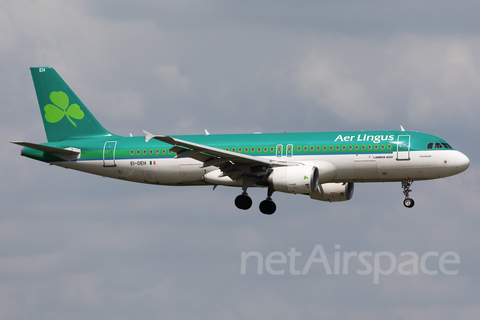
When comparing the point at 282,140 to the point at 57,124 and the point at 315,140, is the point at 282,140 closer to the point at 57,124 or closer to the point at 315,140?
the point at 315,140

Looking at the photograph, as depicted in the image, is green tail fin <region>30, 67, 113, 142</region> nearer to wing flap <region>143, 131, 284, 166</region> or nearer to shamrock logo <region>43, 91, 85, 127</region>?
shamrock logo <region>43, 91, 85, 127</region>

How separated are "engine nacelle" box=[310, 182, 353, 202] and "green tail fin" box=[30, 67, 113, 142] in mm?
16200

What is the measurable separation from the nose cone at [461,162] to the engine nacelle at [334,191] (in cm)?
865

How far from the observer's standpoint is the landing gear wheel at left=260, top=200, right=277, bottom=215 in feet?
173

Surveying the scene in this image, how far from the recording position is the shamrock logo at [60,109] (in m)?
58.2

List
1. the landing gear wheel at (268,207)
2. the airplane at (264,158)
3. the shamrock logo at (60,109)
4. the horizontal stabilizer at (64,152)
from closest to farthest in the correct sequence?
the airplane at (264,158) < the landing gear wheel at (268,207) < the horizontal stabilizer at (64,152) < the shamrock logo at (60,109)

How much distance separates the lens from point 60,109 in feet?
192

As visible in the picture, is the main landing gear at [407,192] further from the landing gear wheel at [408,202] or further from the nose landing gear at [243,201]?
the nose landing gear at [243,201]

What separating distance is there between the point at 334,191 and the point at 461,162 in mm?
9688

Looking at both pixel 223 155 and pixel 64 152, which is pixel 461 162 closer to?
Answer: pixel 223 155

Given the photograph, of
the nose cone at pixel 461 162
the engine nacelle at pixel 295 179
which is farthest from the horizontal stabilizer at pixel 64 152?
the nose cone at pixel 461 162

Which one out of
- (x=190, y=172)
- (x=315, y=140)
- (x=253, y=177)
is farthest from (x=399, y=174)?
(x=190, y=172)

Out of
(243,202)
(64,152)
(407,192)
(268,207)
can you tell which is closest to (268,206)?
(268,207)

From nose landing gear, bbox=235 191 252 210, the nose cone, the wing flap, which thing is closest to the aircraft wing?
the wing flap
